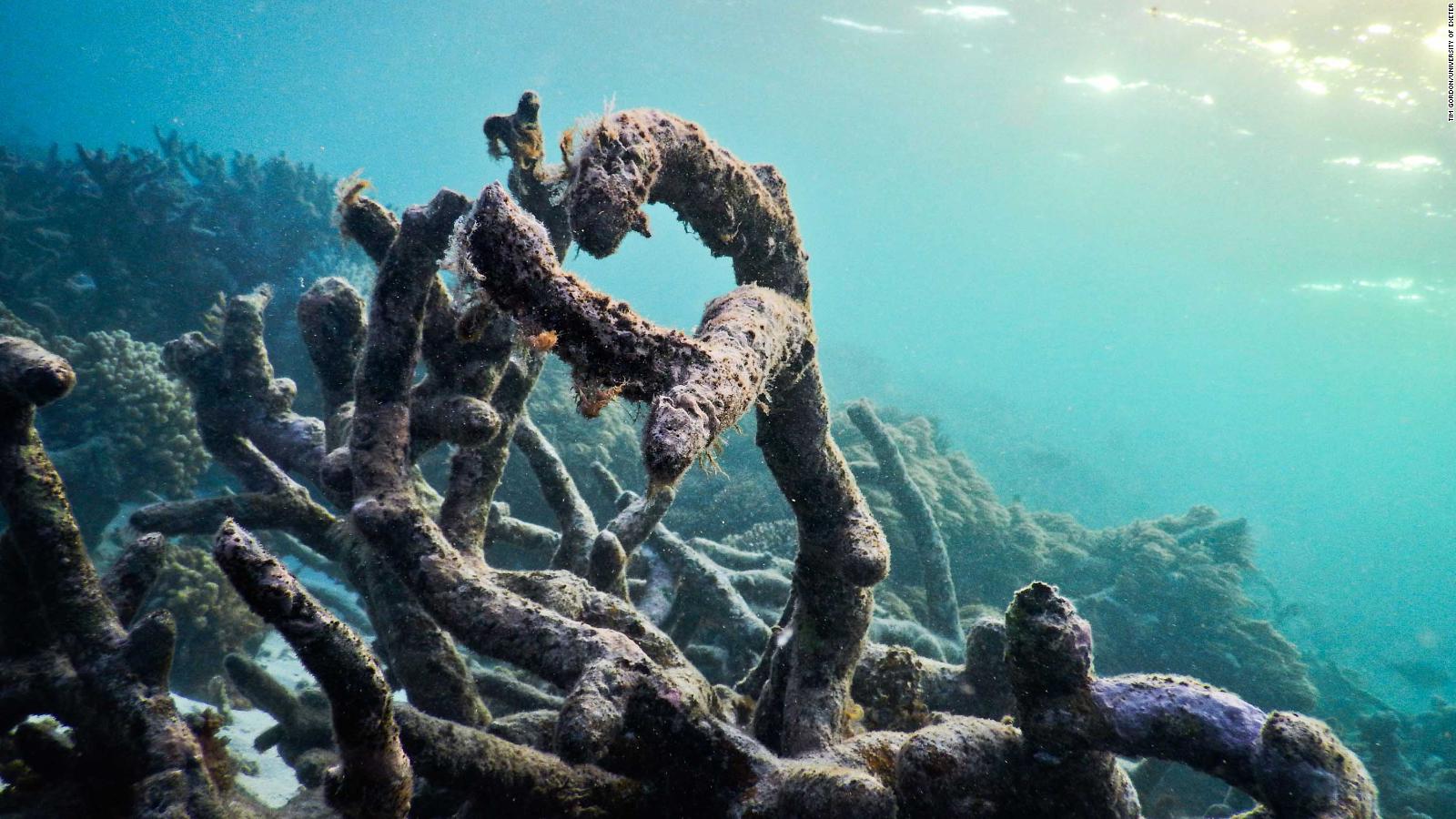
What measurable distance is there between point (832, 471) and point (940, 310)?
6138 inches

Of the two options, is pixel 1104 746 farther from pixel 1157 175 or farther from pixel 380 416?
pixel 1157 175

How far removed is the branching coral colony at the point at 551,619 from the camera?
5.17ft

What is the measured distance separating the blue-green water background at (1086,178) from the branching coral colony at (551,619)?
779 mm

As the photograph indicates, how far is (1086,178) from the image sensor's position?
5778cm

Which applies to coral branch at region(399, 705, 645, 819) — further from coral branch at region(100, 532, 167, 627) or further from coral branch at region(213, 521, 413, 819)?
coral branch at region(100, 532, 167, 627)

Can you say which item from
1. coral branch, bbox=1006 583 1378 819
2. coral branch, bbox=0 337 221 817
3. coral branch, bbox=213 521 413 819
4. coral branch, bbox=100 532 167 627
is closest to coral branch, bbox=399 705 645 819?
coral branch, bbox=213 521 413 819

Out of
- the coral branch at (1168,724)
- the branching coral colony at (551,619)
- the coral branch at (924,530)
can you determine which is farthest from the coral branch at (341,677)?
the coral branch at (924,530)

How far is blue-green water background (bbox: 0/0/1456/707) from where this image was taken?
28.7 m

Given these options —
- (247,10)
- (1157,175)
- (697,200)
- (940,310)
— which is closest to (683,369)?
(697,200)

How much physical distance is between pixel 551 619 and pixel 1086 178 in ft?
227

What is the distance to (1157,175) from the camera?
154 ft

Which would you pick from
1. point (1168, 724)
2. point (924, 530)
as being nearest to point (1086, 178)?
point (924, 530)

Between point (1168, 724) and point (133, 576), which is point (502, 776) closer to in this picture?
point (133, 576)

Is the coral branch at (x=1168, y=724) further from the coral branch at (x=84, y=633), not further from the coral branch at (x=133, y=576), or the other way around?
the coral branch at (x=133, y=576)
